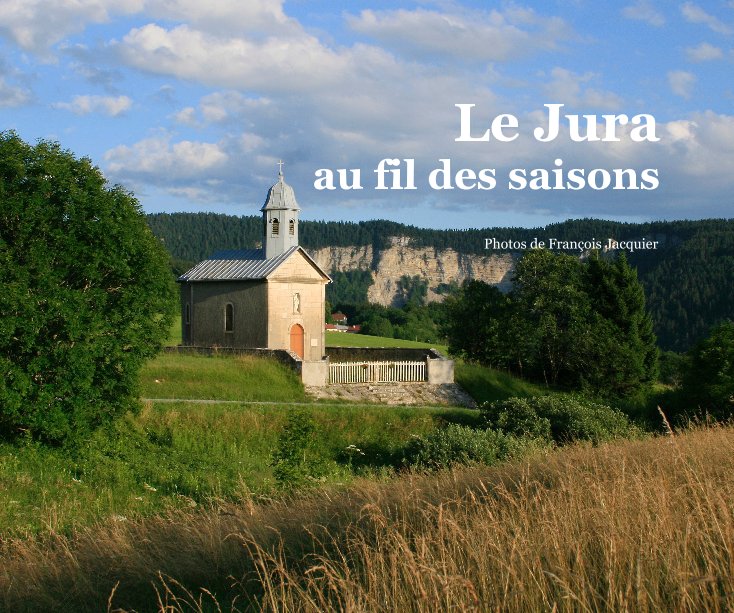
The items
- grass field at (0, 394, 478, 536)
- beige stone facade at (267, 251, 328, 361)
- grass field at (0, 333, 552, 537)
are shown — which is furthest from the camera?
beige stone facade at (267, 251, 328, 361)

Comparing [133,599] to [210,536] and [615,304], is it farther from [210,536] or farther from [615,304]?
[615,304]

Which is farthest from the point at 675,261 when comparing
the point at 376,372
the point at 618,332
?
the point at 376,372

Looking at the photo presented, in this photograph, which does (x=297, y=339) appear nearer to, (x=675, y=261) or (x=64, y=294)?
(x=64, y=294)

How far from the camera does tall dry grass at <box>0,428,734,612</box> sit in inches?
197

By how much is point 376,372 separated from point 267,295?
25.5 ft

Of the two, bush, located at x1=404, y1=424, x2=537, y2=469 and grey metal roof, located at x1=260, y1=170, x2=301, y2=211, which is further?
grey metal roof, located at x1=260, y1=170, x2=301, y2=211

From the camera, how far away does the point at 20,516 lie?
59.1ft

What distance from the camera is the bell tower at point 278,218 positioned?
145 ft

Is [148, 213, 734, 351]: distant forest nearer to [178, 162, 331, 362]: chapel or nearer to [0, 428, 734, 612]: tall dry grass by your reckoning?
[178, 162, 331, 362]: chapel

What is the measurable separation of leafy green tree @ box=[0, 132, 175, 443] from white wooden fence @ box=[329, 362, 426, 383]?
12.2 metres

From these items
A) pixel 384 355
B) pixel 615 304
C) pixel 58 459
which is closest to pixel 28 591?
pixel 58 459

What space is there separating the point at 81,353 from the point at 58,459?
2.98m

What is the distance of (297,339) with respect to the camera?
43438 mm

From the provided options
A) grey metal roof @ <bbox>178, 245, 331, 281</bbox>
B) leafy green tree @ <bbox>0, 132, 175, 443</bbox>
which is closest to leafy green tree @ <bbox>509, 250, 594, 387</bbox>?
grey metal roof @ <bbox>178, 245, 331, 281</bbox>
